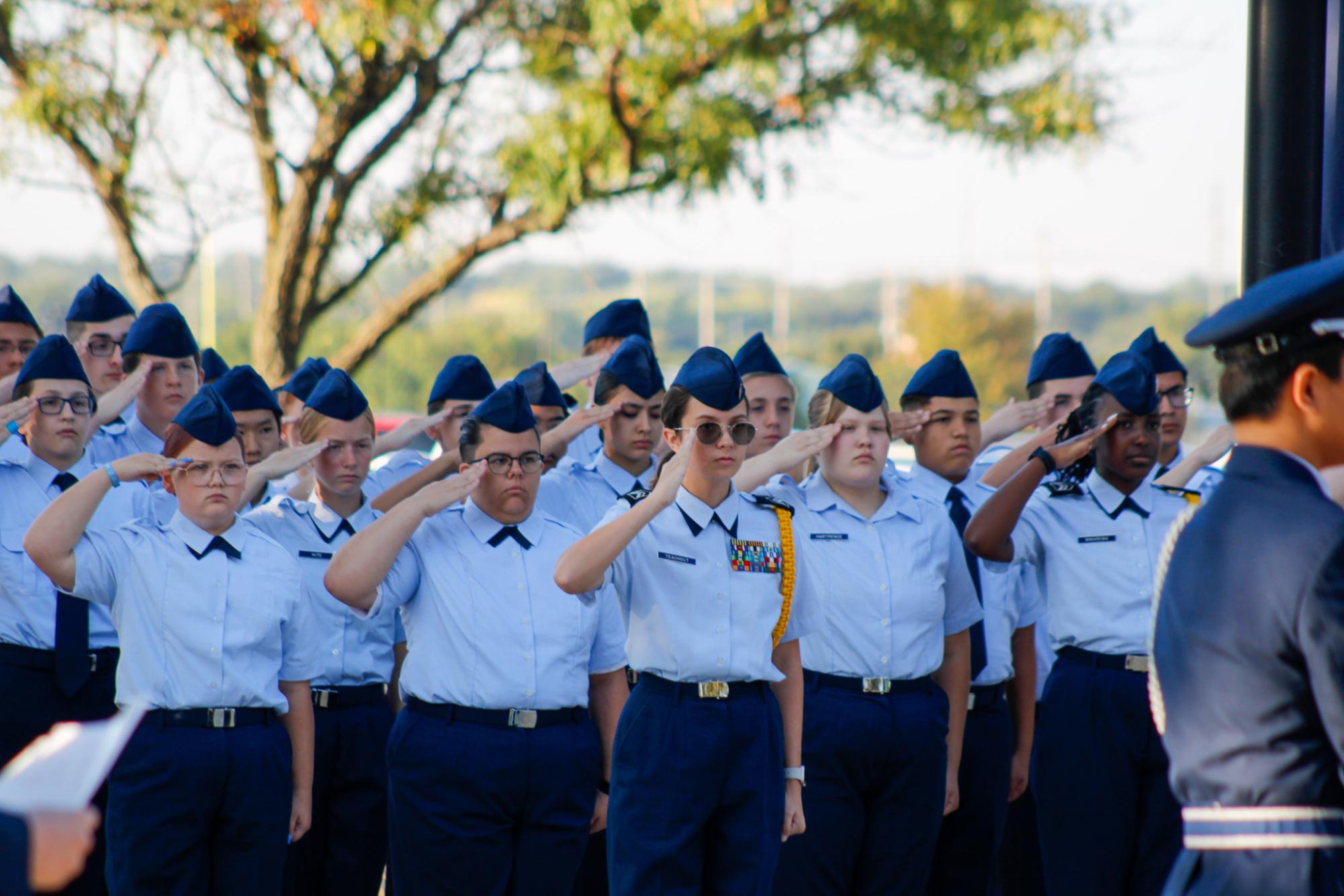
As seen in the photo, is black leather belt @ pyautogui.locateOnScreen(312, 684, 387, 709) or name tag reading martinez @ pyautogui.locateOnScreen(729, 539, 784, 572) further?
black leather belt @ pyautogui.locateOnScreen(312, 684, 387, 709)

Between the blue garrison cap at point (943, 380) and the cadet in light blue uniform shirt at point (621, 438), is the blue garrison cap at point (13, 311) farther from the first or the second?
the blue garrison cap at point (943, 380)

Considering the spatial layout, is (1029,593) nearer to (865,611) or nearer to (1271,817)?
(865,611)

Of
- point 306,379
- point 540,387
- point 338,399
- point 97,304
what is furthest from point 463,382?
point 97,304

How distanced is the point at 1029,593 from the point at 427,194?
6331mm

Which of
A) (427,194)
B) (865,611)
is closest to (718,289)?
(427,194)

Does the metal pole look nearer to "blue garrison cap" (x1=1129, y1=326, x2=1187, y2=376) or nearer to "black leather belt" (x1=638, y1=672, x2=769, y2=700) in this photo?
"blue garrison cap" (x1=1129, y1=326, x2=1187, y2=376)

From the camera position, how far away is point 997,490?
15.6ft

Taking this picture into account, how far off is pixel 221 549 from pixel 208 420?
1.22 ft

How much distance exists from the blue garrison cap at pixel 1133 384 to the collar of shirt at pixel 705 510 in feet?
4.89

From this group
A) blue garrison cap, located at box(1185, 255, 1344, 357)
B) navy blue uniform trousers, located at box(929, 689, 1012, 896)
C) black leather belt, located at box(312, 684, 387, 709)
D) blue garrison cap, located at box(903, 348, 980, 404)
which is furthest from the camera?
blue garrison cap, located at box(903, 348, 980, 404)

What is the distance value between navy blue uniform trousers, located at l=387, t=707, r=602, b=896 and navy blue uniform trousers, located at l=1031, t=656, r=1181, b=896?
5.19ft

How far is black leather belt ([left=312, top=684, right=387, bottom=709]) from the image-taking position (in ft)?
16.5

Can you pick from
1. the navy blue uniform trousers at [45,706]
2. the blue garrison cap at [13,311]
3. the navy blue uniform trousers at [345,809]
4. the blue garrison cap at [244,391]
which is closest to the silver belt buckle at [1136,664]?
the navy blue uniform trousers at [345,809]

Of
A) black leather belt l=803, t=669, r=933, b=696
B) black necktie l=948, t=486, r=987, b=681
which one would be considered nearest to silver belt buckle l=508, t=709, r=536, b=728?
black leather belt l=803, t=669, r=933, b=696
